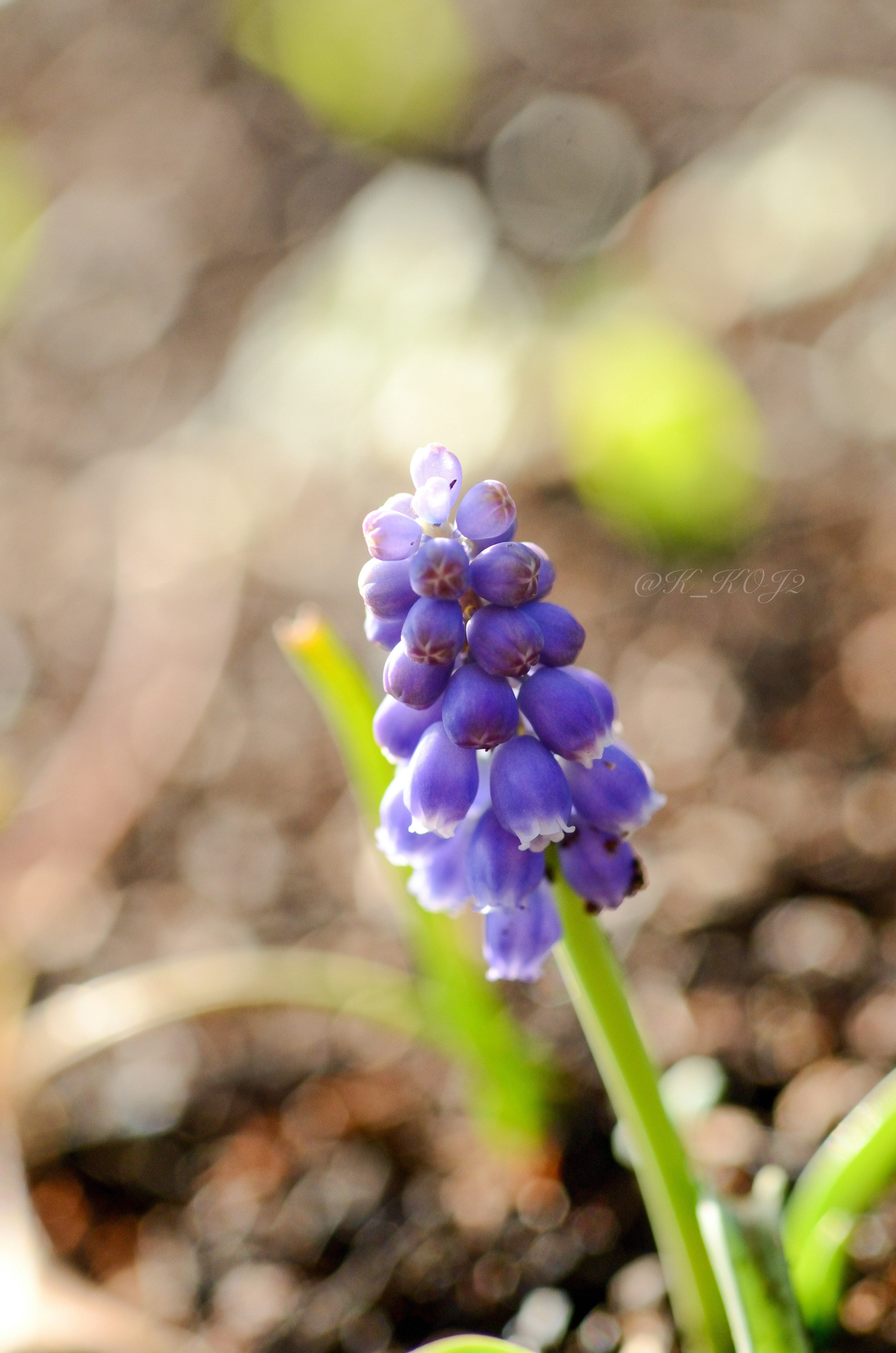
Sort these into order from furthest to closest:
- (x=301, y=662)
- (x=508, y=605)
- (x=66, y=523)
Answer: (x=66, y=523) < (x=301, y=662) < (x=508, y=605)

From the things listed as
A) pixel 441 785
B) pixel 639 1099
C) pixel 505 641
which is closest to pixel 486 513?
pixel 505 641

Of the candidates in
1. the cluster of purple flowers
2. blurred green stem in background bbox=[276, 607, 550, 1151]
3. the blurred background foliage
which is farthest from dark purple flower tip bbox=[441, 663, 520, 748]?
the blurred background foliage

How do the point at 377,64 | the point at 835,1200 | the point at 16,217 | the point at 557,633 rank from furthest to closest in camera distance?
the point at 377,64, the point at 16,217, the point at 835,1200, the point at 557,633

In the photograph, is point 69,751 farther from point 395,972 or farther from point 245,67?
point 245,67

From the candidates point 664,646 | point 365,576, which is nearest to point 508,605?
point 365,576

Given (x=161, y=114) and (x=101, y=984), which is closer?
(x=101, y=984)

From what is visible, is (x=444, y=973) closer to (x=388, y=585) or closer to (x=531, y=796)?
(x=531, y=796)
